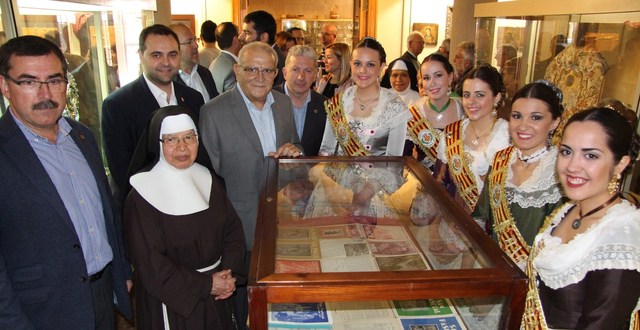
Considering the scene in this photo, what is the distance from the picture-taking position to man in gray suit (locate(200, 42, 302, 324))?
98.8 inches

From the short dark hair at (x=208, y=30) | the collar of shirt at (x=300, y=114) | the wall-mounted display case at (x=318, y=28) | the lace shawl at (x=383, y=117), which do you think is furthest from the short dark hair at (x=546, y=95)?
the wall-mounted display case at (x=318, y=28)

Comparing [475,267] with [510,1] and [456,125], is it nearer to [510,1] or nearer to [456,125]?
[456,125]

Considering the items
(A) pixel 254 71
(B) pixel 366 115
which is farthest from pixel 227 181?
(B) pixel 366 115

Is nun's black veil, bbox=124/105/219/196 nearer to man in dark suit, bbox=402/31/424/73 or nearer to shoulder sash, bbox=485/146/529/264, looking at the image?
shoulder sash, bbox=485/146/529/264

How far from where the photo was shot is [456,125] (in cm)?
273

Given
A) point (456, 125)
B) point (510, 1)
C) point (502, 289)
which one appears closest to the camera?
point (502, 289)

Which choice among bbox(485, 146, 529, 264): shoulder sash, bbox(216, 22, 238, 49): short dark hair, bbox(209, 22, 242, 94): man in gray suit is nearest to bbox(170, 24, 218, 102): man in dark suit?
bbox(209, 22, 242, 94): man in gray suit

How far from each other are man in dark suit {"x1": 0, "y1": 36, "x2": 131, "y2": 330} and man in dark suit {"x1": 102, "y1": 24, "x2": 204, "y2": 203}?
82cm

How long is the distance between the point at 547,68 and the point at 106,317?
3.46 meters

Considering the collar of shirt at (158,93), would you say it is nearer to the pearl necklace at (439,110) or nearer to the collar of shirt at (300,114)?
the collar of shirt at (300,114)

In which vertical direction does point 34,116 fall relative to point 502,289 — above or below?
above

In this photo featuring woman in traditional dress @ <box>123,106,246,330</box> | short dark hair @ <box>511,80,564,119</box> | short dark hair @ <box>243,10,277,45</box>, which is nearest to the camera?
woman in traditional dress @ <box>123,106,246,330</box>

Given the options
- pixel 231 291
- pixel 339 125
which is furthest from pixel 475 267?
pixel 339 125

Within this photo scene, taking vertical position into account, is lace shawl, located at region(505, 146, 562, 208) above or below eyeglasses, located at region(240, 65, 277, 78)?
below
